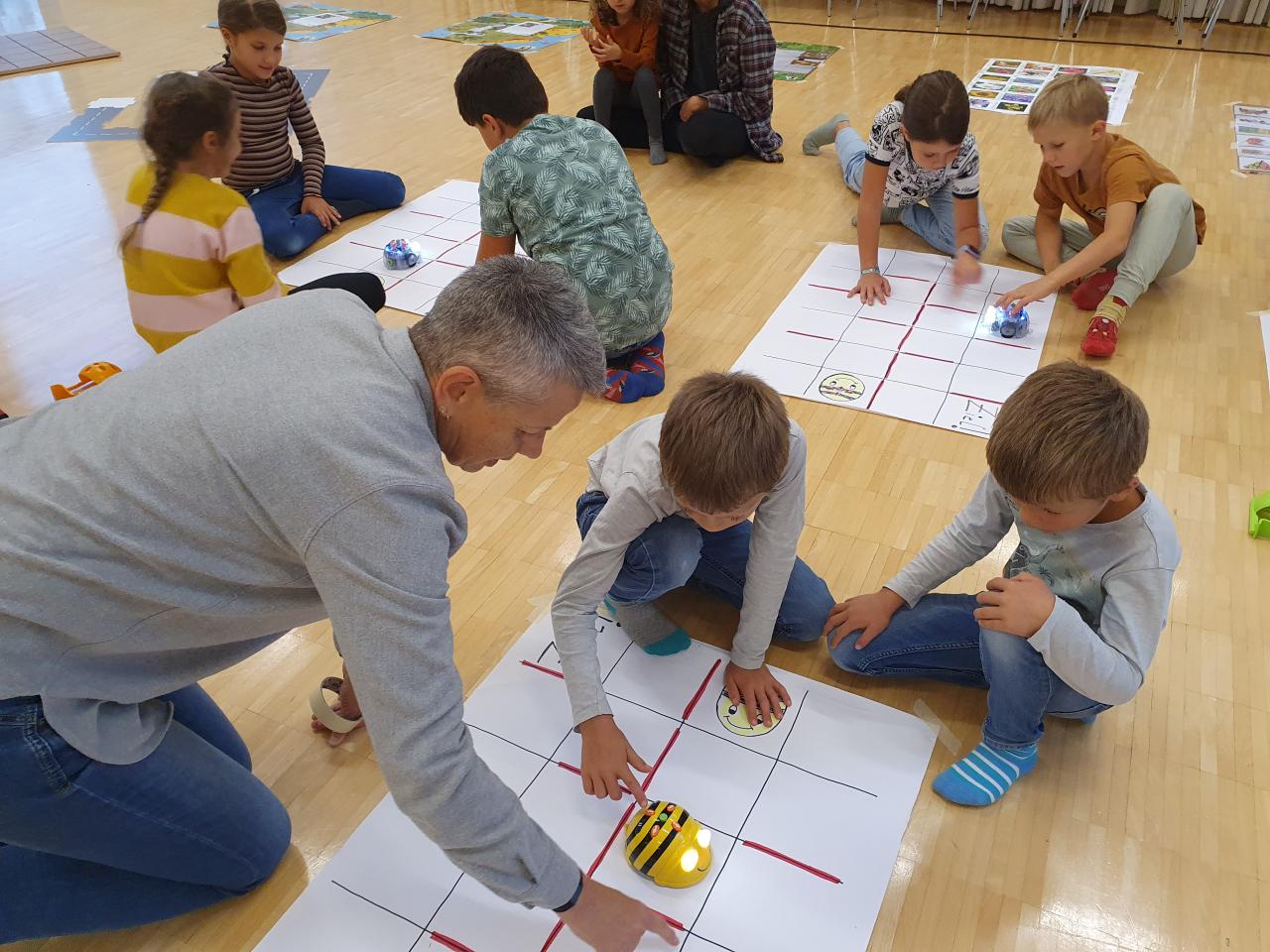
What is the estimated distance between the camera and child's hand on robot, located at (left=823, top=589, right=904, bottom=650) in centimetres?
132

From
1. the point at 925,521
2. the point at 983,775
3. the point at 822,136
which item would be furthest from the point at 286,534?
the point at 822,136

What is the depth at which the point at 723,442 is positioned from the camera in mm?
1051

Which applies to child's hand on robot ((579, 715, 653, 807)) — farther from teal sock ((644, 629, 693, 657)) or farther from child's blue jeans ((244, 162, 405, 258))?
child's blue jeans ((244, 162, 405, 258))

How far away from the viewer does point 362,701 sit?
30.6 inches

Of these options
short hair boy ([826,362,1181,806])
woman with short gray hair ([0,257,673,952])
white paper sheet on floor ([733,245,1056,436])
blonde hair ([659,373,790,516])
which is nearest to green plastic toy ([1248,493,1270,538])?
white paper sheet on floor ([733,245,1056,436])

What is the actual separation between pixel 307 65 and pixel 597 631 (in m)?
3.91

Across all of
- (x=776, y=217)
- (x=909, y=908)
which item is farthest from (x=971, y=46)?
(x=909, y=908)

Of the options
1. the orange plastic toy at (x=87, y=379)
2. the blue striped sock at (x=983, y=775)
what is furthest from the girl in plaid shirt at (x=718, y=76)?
the blue striped sock at (x=983, y=775)

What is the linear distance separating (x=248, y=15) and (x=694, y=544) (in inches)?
76.9

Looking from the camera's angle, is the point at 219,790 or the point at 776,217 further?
the point at 776,217

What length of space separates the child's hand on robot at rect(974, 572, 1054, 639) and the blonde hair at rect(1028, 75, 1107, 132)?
131 cm

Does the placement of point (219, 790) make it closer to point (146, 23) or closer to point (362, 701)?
point (362, 701)

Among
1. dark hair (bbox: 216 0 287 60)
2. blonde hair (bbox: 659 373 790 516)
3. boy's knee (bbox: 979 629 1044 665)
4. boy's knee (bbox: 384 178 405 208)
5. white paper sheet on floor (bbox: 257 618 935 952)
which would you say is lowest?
white paper sheet on floor (bbox: 257 618 935 952)

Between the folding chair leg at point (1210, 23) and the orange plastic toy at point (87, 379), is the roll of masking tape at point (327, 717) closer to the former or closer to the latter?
the orange plastic toy at point (87, 379)
